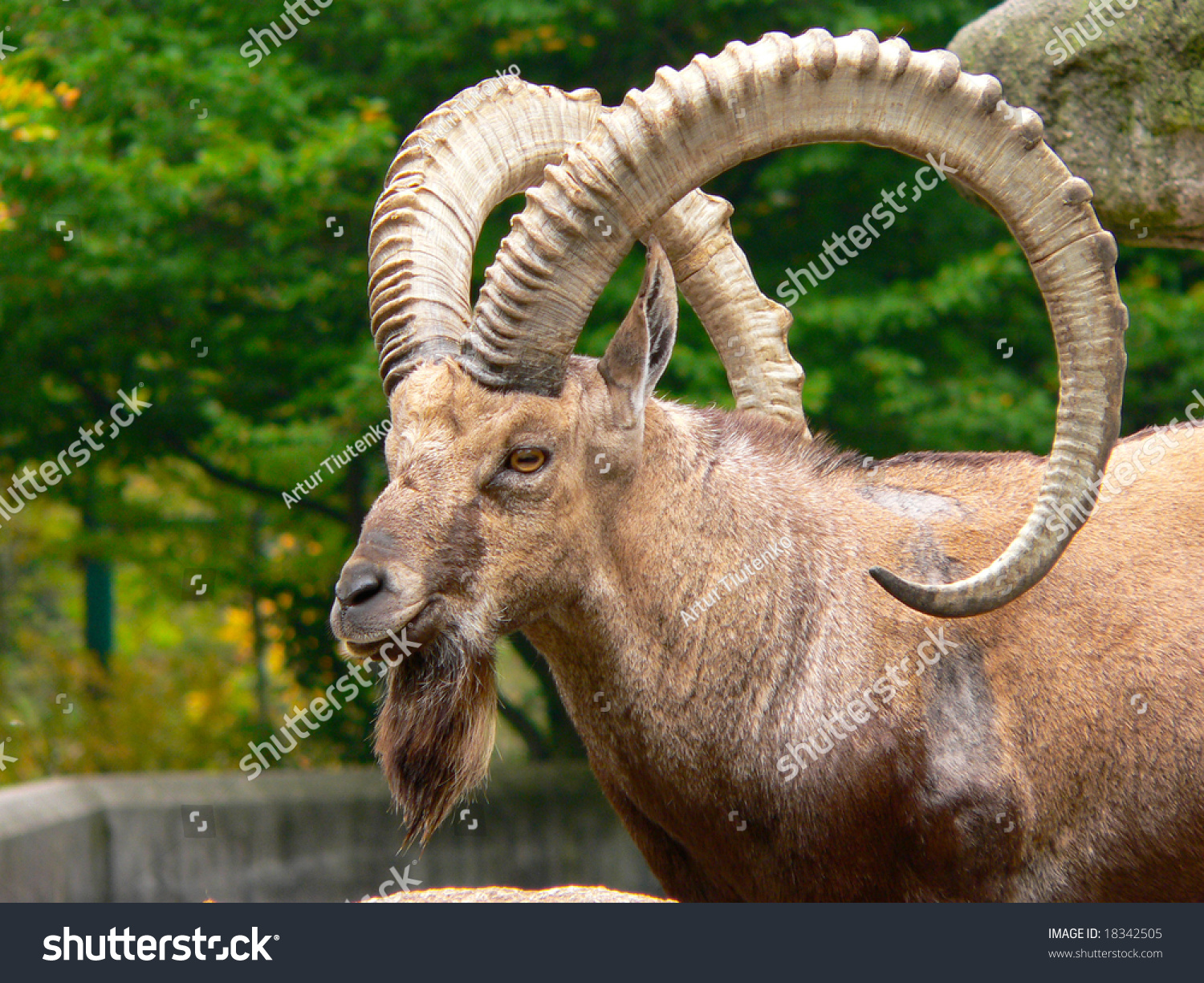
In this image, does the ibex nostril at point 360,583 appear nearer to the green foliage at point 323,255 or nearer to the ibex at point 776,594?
the ibex at point 776,594

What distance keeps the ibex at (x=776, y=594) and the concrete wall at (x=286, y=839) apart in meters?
5.12

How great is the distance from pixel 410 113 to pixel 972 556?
727 cm

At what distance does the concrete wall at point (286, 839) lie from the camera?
8.92 meters

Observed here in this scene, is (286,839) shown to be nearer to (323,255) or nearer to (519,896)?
(323,255)

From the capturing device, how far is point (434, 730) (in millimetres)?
4230

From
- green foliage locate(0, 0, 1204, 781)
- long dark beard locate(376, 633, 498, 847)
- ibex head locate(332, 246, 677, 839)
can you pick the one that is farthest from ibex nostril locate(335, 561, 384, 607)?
green foliage locate(0, 0, 1204, 781)

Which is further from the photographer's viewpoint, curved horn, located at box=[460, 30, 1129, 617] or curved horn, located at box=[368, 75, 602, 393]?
curved horn, located at box=[368, 75, 602, 393]

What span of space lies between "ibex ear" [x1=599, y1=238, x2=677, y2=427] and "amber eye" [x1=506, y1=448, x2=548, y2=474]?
13.2 inches

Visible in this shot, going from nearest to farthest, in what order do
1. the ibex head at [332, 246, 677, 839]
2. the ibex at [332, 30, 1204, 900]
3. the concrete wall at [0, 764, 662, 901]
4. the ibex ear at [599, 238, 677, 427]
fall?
1. the ibex head at [332, 246, 677, 839]
2. the ibex at [332, 30, 1204, 900]
3. the ibex ear at [599, 238, 677, 427]
4. the concrete wall at [0, 764, 662, 901]

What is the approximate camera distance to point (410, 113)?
1035 centimetres

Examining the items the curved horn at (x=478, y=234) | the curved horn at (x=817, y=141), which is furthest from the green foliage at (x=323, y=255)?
the curved horn at (x=817, y=141)

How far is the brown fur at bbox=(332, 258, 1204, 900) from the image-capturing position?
4012 millimetres

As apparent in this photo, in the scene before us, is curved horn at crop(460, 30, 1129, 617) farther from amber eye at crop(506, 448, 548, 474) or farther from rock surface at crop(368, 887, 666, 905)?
rock surface at crop(368, 887, 666, 905)

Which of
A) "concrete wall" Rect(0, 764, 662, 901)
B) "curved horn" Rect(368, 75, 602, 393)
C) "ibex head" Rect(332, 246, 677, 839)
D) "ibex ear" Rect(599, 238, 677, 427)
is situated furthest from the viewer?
"concrete wall" Rect(0, 764, 662, 901)
